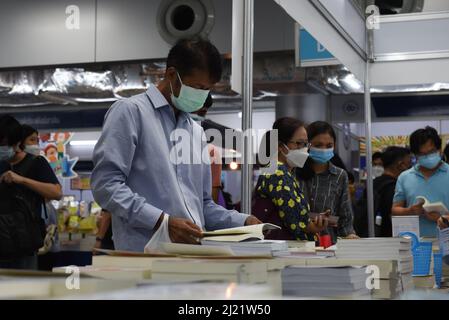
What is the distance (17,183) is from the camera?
2.69 m

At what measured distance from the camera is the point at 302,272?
948 millimetres

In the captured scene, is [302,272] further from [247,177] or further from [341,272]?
[247,177]

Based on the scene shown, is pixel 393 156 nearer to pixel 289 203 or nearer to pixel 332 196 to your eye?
pixel 332 196

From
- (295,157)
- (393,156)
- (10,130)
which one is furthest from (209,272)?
(393,156)

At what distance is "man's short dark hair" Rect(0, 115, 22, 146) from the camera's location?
2701mm

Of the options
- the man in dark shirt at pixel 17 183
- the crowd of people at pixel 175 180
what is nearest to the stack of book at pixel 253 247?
the crowd of people at pixel 175 180

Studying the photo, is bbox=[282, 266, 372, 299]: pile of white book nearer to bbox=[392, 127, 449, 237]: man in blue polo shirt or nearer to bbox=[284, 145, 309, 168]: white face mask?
bbox=[284, 145, 309, 168]: white face mask

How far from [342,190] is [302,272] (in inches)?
86.5

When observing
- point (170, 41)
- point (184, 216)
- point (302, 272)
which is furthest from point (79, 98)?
point (302, 272)

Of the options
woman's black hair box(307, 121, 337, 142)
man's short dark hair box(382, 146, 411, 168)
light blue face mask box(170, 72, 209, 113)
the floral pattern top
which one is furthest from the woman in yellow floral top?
man's short dark hair box(382, 146, 411, 168)

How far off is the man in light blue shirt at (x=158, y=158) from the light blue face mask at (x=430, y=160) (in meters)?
2.20

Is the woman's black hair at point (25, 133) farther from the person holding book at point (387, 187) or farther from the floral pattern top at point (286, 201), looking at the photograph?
the person holding book at point (387, 187)

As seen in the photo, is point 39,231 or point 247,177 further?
point 39,231
